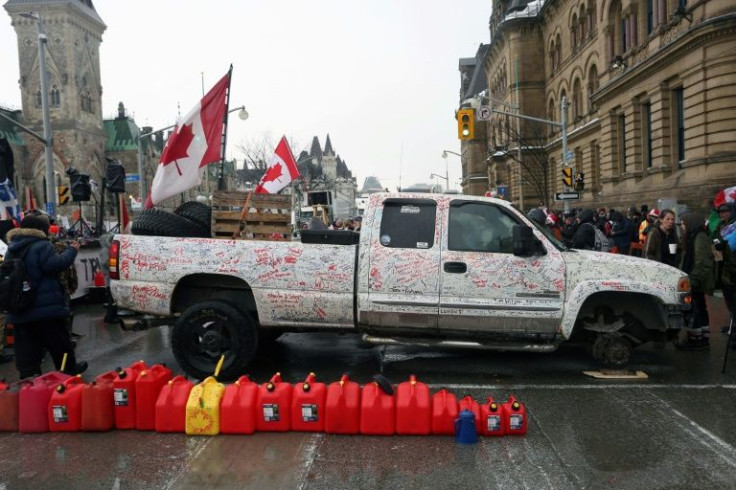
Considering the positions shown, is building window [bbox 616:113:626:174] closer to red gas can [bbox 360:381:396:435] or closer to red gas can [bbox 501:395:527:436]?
red gas can [bbox 501:395:527:436]

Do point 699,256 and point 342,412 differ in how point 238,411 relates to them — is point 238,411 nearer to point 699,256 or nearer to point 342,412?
point 342,412

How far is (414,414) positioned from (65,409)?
2.93 metres

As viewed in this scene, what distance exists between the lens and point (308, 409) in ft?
16.6

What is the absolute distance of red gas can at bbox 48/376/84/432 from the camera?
5.15 m

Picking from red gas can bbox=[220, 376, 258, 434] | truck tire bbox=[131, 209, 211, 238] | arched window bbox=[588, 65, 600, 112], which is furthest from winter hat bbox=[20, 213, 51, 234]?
arched window bbox=[588, 65, 600, 112]

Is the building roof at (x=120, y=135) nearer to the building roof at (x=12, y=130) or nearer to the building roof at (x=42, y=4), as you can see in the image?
the building roof at (x=12, y=130)

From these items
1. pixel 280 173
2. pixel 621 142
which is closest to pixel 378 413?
pixel 280 173

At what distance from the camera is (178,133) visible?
7.58m

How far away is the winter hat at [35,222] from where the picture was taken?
640 cm

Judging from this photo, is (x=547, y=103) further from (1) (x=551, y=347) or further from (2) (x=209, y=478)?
(2) (x=209, y=478)

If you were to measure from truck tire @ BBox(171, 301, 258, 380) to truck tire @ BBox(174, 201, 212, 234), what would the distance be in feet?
3.49

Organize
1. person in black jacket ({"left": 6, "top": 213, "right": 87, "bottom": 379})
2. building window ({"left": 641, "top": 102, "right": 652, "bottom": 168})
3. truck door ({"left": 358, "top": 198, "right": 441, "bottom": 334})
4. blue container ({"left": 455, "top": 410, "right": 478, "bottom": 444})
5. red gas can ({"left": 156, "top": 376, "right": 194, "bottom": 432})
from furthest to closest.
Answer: building window ({"left": 641, "top": 102, "right": 652, "bottom": 168}) → truck door ({"left": 358, "top": 198, "right": 441, "bottom": 334}) → person in black jacket ({"left": 6, "top": 213, "right": 87, "bottom": 379}) → red gas can ({"left": 156, "top": 376, "right": 194, "bottom": 432}) → blue container ({"left": 455, "top": 410, "right": 478, "bottom": 444})

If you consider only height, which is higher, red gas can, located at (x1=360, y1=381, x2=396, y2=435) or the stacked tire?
the stacked tire

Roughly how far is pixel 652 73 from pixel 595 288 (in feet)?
74.9
